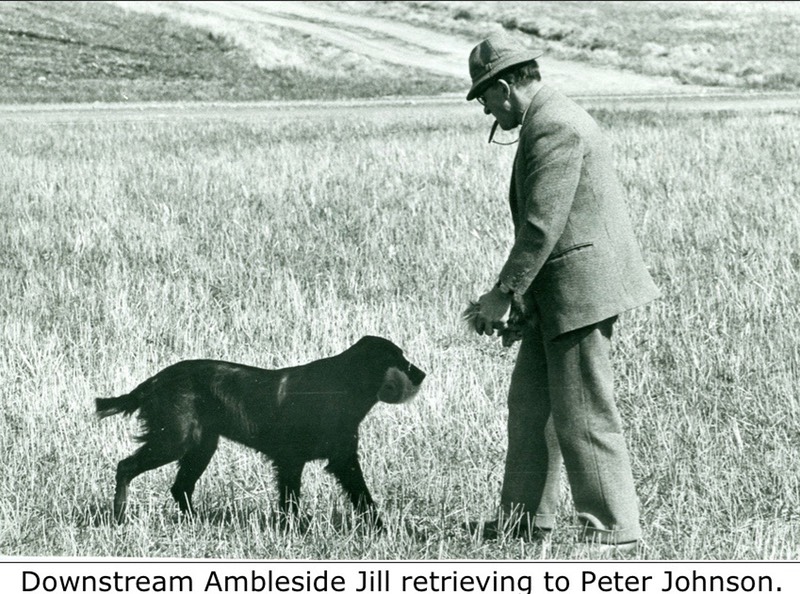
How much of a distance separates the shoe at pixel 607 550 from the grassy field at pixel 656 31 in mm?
22763

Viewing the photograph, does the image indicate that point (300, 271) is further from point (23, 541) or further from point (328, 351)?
point (23, 541)

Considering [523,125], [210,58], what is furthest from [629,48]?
[523,125]

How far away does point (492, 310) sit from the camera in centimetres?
395

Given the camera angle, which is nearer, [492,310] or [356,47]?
[492,310]

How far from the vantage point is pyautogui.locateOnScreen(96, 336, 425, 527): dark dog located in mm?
4117

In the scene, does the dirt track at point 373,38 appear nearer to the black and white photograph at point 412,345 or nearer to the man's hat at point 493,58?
the black and white photograph at point 412,345

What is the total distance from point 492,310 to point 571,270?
305mm

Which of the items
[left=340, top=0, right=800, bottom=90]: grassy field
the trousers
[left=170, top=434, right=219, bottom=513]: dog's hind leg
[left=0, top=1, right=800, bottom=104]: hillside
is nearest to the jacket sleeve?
the trousers

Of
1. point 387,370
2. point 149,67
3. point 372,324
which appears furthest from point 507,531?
point 149,67

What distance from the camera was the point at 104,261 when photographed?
875cm

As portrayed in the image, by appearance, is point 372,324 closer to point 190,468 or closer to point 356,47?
point 190,468

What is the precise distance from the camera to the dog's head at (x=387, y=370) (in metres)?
4.11

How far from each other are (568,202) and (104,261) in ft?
18.7

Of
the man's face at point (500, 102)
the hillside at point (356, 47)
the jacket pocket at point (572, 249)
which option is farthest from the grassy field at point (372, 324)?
the hillside at point (356, 47)
